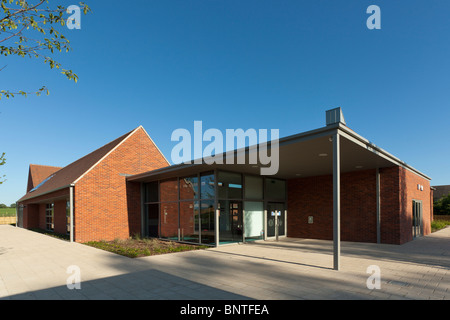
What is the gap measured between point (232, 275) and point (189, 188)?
7.30m

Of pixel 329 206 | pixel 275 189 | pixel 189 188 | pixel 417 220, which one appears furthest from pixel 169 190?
pixel 417 220

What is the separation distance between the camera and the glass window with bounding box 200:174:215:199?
12528 mm

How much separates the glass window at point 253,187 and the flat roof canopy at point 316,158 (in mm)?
442

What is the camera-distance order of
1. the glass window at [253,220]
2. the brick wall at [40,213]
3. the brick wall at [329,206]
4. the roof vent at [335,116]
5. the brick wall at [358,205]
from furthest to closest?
the brick wall at [40,213] < the glass window at [253,220] < the brick wall at [329,206] < the brick wall at [358,205] < the roof vent at [335,116]

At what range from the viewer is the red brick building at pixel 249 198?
1215 centimetres

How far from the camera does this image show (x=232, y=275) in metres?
6.94

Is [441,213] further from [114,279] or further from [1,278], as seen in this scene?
[1,278]

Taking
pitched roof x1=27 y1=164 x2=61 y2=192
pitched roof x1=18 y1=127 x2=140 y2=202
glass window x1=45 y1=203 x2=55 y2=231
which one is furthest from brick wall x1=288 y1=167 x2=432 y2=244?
pitched roof x1=27 y1=164 x2=61 y2=192

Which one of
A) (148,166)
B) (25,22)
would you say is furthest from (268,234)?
(25,22)

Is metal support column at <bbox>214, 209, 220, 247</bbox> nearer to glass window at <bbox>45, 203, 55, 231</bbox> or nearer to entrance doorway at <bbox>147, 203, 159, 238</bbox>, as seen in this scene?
entrance doorway at <bbox>147, 203, 159, 238</bbox>

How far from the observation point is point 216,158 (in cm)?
1020

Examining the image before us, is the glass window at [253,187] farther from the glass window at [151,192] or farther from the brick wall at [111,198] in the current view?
the brick wall at [111,198]

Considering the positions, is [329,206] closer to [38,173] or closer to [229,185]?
[229,185]

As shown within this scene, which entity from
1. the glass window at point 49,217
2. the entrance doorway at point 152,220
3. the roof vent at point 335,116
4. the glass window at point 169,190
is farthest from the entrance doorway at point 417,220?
the glass window at point 49,217
